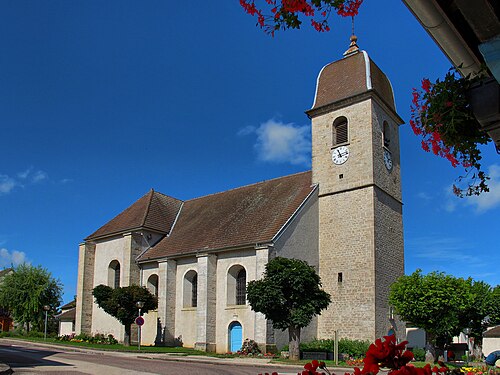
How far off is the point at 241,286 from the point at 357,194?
8697 millimetres

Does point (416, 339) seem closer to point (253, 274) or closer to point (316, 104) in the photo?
point (253, 274)

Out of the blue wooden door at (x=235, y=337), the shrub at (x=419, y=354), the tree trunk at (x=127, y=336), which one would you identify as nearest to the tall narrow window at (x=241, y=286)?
the blue wooden door at (x=235, y=337)

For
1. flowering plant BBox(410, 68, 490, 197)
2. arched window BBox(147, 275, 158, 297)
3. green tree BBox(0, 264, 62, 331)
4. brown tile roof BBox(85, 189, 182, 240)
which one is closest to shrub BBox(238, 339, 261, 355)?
arched window BBox(147, 275, 158, 297)

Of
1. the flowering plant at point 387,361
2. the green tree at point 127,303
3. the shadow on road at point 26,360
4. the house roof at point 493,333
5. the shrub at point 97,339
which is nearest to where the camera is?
the flowering plant at point 387,361

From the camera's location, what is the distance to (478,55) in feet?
13.2

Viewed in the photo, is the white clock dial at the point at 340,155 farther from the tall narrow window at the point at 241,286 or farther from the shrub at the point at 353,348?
the shrub at the point at 353,348

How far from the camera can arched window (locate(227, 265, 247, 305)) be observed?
30.5 m

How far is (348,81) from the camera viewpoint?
32.7m

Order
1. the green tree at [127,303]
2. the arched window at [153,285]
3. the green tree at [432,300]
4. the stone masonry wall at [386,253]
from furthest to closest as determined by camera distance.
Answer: the arched window at [153,285]
the green tree at [127,303]
the stone masonry wall at [386,253]
the green tree at [432,300]

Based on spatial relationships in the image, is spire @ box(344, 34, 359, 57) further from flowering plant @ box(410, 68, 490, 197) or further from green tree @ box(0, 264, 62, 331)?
green tree @ box(0, 264, 62, 331)

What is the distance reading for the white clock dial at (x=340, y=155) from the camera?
31141mm

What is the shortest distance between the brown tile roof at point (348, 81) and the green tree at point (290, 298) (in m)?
13.0

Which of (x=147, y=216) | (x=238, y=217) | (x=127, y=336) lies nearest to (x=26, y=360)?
(x=127, y=336)

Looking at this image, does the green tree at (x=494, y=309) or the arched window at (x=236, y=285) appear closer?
the arched window at (x=236, y=285)
